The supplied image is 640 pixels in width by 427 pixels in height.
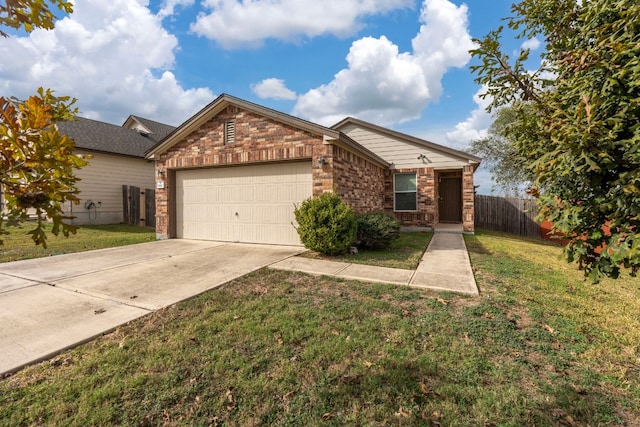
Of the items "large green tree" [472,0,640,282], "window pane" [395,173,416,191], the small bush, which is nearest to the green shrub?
the small bush

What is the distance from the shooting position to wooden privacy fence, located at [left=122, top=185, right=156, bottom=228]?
14.4 meters

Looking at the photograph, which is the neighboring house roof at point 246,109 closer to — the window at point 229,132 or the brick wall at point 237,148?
the brick wall at point 237,148

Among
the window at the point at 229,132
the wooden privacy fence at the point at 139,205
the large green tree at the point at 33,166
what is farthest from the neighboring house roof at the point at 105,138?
the large green tree at the point at 33,166

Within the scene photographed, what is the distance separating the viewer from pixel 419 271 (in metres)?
5.43

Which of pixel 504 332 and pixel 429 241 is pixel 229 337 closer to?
pixel 504 332

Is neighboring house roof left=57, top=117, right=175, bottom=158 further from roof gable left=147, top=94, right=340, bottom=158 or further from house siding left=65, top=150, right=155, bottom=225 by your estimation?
roof gable left=147, top=94, right=340, bottom=158

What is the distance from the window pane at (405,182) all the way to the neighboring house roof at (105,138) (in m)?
12.7

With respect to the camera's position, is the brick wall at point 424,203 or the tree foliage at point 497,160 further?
the tree foliage at point 497,160

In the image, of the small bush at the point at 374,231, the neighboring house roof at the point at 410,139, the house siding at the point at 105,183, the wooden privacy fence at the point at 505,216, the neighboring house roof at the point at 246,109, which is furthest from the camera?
the house siding at the point at 105,183

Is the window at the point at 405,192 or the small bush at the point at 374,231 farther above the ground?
the window at the point at 405,192

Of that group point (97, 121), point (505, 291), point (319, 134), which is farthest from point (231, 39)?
point (97, 121)

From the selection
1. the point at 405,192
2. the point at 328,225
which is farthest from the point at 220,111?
the point at 405,192

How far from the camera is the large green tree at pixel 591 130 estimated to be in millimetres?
1595

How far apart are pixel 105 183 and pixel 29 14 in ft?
53.2
